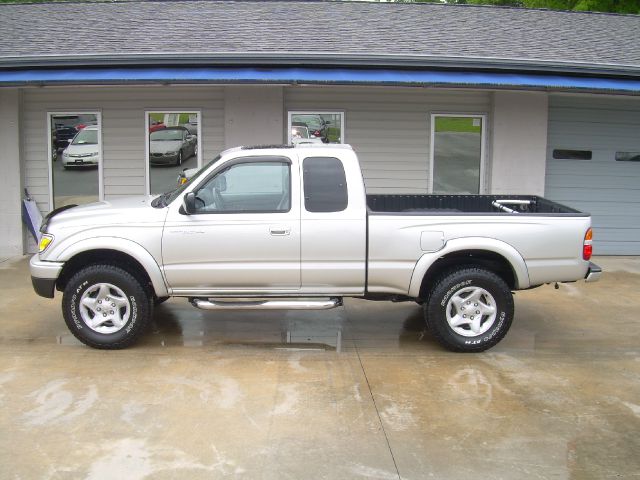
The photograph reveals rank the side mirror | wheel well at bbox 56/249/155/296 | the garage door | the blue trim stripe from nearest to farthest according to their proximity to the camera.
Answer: the side mirror → wheel well at bbox 56/249/155/296 → the blue trim stripe → the garage door

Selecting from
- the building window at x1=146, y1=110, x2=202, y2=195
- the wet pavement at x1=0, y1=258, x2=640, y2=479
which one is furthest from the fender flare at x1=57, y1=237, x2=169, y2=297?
the building window at x1=146, y1=110, x2=202, y2=195

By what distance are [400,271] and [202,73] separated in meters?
5.02

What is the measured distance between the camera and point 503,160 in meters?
12.3

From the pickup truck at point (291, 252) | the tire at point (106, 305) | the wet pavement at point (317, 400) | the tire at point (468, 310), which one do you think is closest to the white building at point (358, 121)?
the wet pavement at point (317, 400)

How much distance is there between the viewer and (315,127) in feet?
40.3

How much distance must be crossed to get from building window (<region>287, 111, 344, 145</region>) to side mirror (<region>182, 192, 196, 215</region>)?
17.1 ft

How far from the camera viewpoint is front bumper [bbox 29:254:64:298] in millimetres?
7219

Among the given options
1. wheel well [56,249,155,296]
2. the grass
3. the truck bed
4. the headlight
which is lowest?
wheel well [56,249,155,296]

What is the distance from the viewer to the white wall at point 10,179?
1195 centimetres

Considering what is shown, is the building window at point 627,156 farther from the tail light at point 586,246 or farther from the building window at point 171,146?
the building window at point 171,146

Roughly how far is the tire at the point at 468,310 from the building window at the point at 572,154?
19.7 feet

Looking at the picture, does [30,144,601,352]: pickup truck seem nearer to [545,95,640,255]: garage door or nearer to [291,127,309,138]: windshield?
[291,127,309,138]: windshield

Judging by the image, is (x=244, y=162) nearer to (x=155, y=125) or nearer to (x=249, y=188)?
(x=249, y=188)

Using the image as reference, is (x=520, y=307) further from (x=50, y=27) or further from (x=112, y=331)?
(x=50, y=27)
